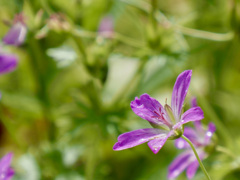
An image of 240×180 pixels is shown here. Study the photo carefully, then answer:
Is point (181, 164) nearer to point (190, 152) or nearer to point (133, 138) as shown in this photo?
point (190, 152)

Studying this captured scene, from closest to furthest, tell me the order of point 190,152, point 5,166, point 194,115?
1. point 194,115
2. point 5,166
3. point 190,152

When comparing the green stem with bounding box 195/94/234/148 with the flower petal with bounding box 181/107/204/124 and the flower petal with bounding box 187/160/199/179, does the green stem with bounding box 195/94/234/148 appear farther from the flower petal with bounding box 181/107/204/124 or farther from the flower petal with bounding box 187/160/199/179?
the flower petal with bounding box 181/107/204/124

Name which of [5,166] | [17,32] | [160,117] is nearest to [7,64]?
[17,32]

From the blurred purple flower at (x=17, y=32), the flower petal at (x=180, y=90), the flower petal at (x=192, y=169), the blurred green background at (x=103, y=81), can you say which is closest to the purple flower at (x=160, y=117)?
the flower petal at (x=180, y=90)

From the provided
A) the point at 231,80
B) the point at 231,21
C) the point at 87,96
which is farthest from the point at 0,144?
the point at 231,21

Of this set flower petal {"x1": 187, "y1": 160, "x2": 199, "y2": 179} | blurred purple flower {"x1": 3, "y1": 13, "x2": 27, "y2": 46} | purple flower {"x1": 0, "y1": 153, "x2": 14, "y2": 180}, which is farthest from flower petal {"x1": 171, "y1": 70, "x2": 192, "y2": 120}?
blurred purple flower {"x1": 3, "y1": 13, "x2": 27, "y2": 46}

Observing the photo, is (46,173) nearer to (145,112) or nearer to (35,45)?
(35,45)
